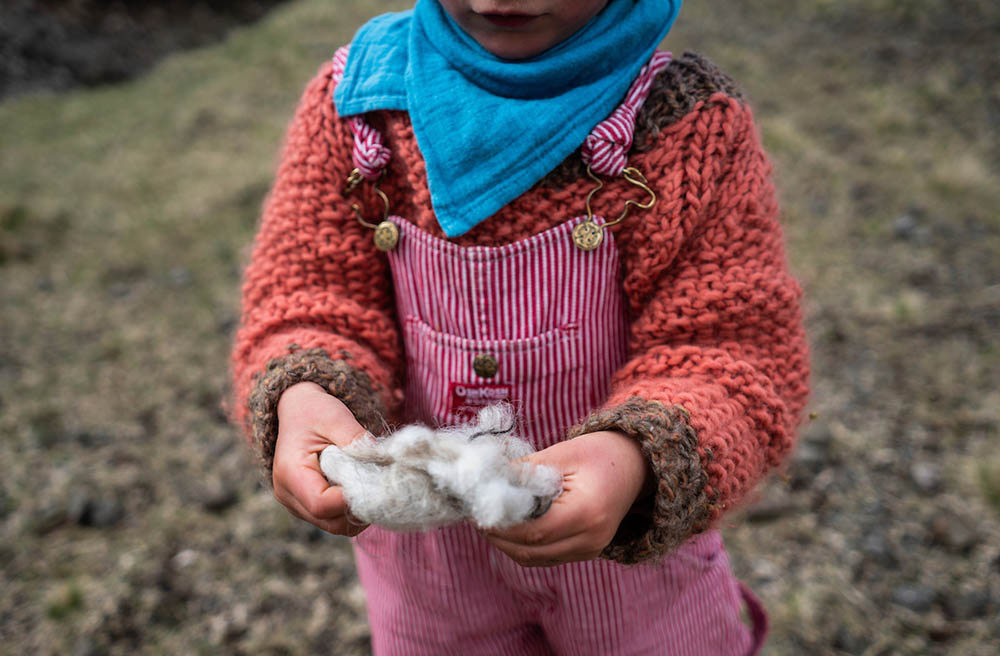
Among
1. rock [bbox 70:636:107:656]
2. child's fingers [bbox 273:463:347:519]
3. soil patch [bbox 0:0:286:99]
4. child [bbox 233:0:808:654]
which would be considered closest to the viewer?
child's fingers [bbox 273:463:347:519]

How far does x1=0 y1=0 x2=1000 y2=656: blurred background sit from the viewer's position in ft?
6.76

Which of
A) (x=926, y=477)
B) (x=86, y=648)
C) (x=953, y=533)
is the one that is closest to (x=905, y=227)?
(x=926, y=477)

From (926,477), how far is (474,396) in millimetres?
1770

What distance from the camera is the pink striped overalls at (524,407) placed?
3.62 feet

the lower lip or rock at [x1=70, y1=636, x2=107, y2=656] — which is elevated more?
the lower lip

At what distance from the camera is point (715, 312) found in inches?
42.3

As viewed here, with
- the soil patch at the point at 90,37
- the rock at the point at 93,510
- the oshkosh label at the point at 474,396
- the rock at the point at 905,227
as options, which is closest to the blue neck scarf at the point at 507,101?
the oshkosh label at the point at 474,396

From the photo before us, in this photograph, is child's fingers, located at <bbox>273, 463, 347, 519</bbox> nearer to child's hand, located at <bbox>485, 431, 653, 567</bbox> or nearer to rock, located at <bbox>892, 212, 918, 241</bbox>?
child's hand, located at <bbox>485, 431, 653, 567</bbox>

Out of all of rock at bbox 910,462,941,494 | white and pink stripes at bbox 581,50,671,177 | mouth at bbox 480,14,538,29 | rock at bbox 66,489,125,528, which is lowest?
rock at bbox 66,489,125,528

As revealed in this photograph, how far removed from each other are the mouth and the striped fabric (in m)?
0.27

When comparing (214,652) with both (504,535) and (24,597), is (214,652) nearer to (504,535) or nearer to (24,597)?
(24,597)

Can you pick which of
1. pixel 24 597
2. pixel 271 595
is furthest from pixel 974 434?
pixel 24 597

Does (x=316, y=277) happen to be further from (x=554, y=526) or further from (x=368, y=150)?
(x=554, y=526)

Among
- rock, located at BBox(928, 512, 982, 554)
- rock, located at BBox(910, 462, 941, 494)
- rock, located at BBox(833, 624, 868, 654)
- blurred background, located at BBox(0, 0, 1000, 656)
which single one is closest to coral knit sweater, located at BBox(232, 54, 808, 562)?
blurred background, located at BBox(0, 0, 1000, 656)
